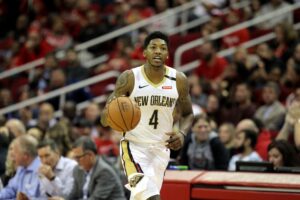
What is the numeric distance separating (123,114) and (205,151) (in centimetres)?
311

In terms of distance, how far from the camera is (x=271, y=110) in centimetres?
1156

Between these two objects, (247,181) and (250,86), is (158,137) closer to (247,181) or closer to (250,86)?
(247,181)

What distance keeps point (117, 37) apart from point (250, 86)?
4.23 meters

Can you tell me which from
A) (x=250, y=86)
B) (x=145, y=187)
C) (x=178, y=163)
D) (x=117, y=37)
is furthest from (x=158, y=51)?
(x=117, y=37)

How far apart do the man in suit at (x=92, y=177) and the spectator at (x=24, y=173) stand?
44 cm

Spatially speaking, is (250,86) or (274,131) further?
(250,86)

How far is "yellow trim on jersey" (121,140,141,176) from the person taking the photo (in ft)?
23.4

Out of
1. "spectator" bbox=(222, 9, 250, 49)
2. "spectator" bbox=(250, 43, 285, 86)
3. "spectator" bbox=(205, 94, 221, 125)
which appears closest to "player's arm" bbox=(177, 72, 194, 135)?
"spectator" bbox=(205, 94, 221, 125)

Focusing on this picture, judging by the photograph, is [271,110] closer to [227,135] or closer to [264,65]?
[227,135]

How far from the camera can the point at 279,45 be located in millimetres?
13664

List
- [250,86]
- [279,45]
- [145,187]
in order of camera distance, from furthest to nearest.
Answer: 1. [279,45]
2. [250,86]
3. [145,187]

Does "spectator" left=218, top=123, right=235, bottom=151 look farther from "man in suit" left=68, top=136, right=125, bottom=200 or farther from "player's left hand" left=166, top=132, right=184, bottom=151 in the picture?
"player's left hand" left=166, top=132, right=184, bottom=151

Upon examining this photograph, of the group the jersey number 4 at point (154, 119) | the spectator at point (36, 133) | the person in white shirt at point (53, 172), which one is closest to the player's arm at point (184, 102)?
the jersey number 4 at point (154, 119)

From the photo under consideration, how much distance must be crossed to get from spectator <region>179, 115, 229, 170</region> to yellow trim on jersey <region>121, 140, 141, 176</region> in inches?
105
